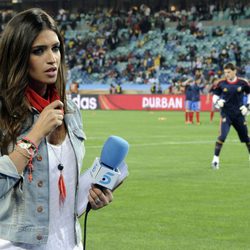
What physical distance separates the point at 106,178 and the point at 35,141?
1.31ft

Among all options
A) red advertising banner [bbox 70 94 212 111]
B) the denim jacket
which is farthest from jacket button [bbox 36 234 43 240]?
red advertising banner [bbox 70 94 212 111]

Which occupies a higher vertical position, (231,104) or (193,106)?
(231,104)

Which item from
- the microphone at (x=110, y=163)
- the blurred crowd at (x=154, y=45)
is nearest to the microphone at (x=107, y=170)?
the microphone at (x=110, y=163)

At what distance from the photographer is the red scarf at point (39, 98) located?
3.73 metres

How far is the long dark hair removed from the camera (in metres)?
3.69

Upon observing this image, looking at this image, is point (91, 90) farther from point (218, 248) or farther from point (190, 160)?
point (218, 248)

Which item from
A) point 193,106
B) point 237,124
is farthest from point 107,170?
point 193,106

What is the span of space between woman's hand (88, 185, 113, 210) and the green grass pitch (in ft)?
17.9

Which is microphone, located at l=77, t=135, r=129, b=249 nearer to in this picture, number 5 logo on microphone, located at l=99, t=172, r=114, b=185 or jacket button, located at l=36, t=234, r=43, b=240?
number 5 logo on microphone, located at l=99, t=172, r=114, b=185

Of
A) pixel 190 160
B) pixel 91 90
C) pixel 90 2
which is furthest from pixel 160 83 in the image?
pixel 190 160

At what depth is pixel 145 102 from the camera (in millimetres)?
51188

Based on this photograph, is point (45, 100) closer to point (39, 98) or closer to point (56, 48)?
point (39, 98)

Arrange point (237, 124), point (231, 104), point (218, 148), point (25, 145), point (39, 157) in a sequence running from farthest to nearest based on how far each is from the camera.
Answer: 1. point (231, 104)
2. point (237, 124)
3. point (218, 148)
4. point (39, 157)
5. point (25, 145)

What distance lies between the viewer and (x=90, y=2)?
71312 millimetres
